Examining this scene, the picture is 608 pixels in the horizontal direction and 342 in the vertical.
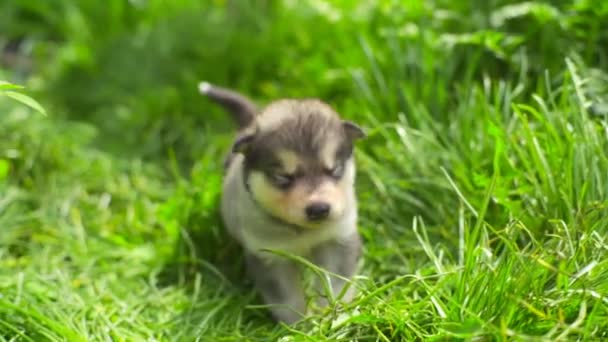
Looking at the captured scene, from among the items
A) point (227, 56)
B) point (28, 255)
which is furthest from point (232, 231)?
point (227, 56)

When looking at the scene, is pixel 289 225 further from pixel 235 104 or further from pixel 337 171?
pixel 235 104

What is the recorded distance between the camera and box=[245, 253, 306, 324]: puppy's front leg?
3537 mm

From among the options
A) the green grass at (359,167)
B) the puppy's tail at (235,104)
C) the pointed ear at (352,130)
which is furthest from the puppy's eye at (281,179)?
the puppy's tail at (235,104)

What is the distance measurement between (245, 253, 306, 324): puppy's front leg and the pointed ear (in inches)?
24.4

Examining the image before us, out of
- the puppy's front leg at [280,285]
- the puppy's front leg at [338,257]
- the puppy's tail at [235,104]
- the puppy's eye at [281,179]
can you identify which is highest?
the puppy's eye at [281,179]

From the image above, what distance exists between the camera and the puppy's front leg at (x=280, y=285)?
11.6 ft

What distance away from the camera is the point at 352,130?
3549mm

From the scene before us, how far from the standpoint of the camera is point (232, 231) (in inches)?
151

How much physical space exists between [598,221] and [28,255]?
2727 mm

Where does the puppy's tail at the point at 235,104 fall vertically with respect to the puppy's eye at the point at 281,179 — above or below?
below

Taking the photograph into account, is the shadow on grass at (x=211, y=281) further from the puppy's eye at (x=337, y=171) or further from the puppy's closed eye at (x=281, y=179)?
the puppy's eye at (x=337, y=171)

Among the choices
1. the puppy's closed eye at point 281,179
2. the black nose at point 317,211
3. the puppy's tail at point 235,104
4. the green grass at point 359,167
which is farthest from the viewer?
the puppy's tail at point 235,104

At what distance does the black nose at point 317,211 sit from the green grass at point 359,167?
33cm

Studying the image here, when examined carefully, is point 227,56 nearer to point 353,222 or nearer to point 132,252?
point 132,252
